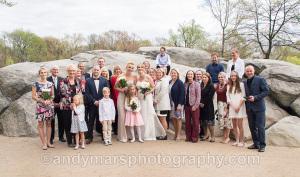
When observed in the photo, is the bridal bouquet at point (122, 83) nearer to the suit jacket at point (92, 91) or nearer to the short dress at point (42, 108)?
the suit jacket at point (92, 91)

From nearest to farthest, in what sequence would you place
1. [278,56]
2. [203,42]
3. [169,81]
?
[169,81]
[278,56]
[203,42]

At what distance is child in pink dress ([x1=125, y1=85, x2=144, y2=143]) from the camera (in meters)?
8.84

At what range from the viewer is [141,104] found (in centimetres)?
A: 912

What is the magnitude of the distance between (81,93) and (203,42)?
28.3 meters

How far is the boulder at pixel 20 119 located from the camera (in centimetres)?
1001

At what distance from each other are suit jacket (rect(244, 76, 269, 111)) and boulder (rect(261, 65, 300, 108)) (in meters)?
3.41

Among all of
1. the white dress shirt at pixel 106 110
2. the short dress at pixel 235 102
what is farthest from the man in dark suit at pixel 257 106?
the white dress shirt at pixel 106 110

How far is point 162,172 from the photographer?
6.46 m

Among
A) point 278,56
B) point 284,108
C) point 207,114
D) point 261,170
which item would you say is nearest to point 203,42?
point 278,56

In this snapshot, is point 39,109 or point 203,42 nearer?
point 39,109

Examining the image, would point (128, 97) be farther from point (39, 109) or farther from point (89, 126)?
point (39, 109)

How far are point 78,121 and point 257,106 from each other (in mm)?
4034

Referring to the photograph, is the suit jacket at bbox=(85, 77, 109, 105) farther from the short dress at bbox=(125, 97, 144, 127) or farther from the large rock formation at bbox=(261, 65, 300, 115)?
the large rock formation at bbox=(261, 65, 300, 115)

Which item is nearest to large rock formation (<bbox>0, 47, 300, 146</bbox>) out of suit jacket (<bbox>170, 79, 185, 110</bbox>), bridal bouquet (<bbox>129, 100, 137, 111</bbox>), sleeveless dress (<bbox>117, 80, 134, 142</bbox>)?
suit jacket (<bbox>170, 79, 185, 110</bbox>)
